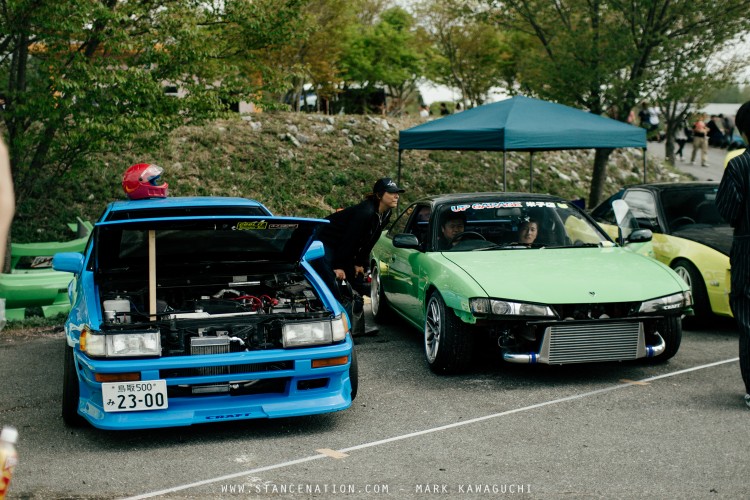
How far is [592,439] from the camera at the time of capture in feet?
16.4

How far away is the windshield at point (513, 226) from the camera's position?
7.49 m

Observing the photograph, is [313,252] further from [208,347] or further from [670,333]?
[670,333]

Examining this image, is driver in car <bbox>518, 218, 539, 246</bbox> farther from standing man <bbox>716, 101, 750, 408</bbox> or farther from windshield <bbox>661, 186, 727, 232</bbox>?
windshield <bbox>661, 186, 727, 232</bbox>

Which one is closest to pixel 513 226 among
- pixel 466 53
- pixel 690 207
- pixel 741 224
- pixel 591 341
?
pixel 591 341

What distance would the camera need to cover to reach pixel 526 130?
1195 centimetres

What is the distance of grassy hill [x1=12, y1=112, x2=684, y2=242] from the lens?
1486 centimetres

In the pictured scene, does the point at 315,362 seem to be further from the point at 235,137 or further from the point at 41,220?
the point at 235,137

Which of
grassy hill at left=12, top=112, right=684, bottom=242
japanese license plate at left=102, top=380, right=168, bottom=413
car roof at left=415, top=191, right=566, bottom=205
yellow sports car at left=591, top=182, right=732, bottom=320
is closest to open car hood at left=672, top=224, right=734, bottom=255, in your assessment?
yellow sports car at left=591, top=182, right=732, bottom=320

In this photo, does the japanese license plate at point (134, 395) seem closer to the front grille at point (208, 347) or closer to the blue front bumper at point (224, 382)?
the blue front bumper at point (224, 382)

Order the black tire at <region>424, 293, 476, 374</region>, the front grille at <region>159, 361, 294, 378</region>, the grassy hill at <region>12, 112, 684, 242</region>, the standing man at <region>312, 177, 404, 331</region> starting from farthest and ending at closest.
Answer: the grassy hill at <region>12, 112, 684, 242</region> → the standing man at <region>312, 177, 404, 331</region> → the black tire at <region>424, 293, 476, 374</region> → the front grille at <region>159, 361, 294, 378</region>

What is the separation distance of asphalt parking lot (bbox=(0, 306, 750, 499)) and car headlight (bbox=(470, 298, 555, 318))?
566 mm

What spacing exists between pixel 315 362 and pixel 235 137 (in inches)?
536

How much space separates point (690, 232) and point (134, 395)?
6.07m

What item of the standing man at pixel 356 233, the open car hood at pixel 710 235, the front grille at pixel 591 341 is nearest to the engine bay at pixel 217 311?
the standing man at pixel 356 233
